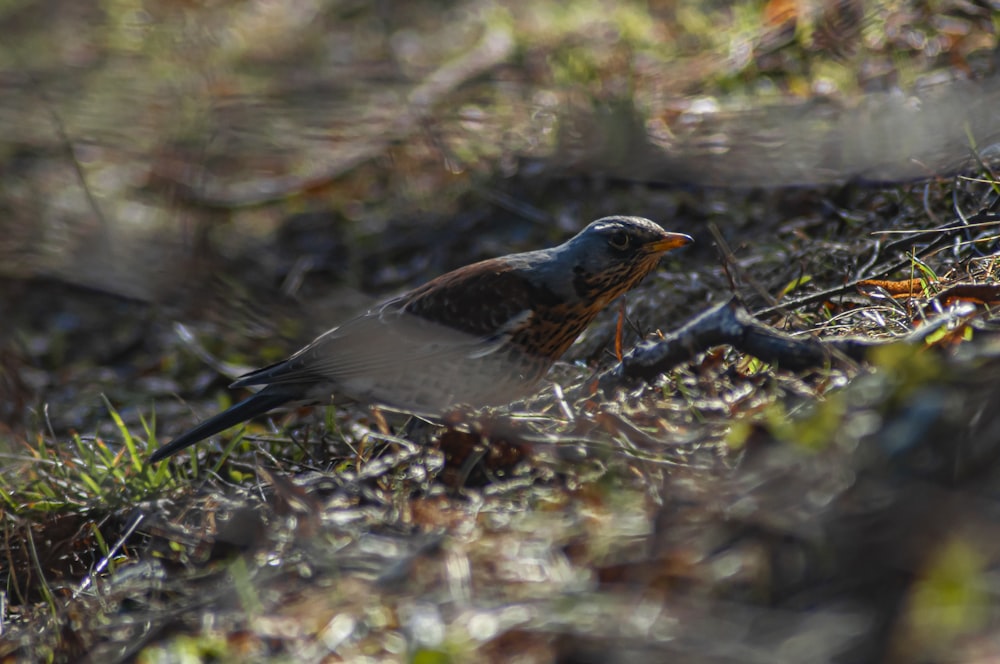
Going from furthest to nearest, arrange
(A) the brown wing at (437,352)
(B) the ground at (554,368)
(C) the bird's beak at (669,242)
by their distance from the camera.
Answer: (C) the bird's beak at (669,242)
(A) the brown wing at (437,352)
(B) the ground at (554,368)

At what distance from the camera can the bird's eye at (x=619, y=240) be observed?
4.50m

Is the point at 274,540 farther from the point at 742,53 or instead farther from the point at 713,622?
the point at 742,53

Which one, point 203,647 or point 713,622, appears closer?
point 713,622

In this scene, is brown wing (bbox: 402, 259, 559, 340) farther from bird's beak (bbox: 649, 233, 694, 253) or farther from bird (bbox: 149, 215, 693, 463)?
bird's beak (bbox: 649, 233, 694, 253)

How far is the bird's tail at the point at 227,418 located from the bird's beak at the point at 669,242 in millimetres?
1689

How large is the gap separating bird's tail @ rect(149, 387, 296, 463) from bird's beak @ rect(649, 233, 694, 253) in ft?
5.54

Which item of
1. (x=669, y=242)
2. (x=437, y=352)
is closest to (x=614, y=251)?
(x=669, y=242)

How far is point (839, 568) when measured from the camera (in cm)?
210

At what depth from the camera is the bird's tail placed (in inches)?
163

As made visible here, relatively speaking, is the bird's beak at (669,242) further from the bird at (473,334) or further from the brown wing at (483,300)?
the brown wing at (483,300)

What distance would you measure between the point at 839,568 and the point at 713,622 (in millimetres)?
273

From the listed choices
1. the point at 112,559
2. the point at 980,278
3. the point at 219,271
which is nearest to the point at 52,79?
the point at 219,271

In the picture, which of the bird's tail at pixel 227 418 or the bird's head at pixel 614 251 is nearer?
the bird's tail at pixel 227 418

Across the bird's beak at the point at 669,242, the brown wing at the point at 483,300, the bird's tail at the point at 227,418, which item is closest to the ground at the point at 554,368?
the bird's tail at the point at 227,418
